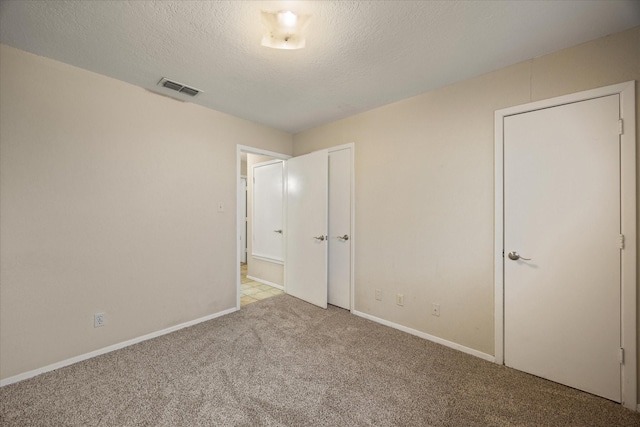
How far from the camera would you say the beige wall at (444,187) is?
74.5 inches

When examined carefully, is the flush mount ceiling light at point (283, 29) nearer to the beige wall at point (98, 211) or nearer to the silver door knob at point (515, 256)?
the beige wall at point (98, 211)

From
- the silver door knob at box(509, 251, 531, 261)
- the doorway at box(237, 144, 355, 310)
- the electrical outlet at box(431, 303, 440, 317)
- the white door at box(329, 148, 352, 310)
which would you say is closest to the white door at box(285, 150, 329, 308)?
the doorway at box(237, 144, 355, 310)

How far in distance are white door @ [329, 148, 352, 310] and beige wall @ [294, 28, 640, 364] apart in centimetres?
16

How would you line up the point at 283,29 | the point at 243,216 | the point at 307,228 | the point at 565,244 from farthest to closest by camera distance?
1. the point at 243,216
2. the point at 307,228
3. the point at 565,244
4. the point at 283,29

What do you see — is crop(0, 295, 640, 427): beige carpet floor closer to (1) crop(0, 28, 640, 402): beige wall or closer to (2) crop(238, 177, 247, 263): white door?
(1) crop(0, 28, 640, 402): beige wall

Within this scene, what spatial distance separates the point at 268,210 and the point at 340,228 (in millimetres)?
1603

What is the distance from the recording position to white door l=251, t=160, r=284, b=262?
4.19 metres

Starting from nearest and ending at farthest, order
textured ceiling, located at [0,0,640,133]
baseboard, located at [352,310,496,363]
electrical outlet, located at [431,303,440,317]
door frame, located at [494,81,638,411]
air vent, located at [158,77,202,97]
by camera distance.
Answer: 1. textured ceiling, located at [0,0,640,133]
2. door frame, located at [494,81,638,411]
3. baseboard, located at [352,310,496,363]
4. air vent, located at [158,77,202,97]
5. electrical outlet, located at [431,303,440,317]

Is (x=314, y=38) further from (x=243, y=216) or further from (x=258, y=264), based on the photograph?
(x=243, y=216)

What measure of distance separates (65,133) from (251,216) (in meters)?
2.86

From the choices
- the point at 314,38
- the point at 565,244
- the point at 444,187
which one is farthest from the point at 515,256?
the point at 314,38

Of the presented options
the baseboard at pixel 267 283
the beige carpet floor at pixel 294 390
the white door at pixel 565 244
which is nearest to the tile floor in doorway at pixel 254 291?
the baseboard at pixel 267 283

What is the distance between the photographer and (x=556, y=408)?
1629mm

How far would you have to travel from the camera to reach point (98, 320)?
2209mm
